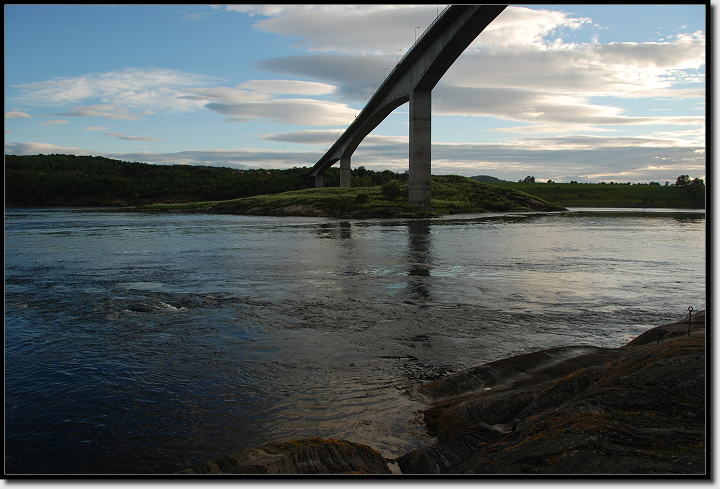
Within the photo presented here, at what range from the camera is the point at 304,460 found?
13.1 feet

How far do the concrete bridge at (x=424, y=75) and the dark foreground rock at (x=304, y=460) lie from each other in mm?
36183

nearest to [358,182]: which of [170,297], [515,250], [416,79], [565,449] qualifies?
[416,79]

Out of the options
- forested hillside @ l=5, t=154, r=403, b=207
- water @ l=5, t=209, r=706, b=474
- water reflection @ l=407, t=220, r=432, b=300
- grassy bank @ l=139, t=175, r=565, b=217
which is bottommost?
water @ l=5, t=209, r=706, b=474

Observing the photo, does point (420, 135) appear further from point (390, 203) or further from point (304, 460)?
point (304, 460)

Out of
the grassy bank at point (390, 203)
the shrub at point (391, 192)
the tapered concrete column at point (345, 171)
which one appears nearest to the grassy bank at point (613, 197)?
the grassy bank at point (390, 203)

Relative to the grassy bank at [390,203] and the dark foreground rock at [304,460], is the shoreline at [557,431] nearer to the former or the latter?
the dark foreground rock at [304,460]

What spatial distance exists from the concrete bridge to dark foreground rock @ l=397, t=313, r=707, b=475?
34.4 m

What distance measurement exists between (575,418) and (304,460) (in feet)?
7.49

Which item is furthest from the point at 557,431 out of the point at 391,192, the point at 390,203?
the point at 391,192

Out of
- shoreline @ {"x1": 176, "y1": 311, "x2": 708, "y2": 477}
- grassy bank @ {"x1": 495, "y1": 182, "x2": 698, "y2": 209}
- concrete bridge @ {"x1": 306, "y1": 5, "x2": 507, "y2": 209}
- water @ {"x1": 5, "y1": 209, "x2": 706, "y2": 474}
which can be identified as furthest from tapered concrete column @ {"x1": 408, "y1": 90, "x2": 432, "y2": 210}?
grassy bank @ {"x1": 495, "y1": 182, "x2": 698, "y2": 209}

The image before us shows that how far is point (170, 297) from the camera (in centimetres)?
1181

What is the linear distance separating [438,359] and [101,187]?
13736 centimetres

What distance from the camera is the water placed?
194 inches

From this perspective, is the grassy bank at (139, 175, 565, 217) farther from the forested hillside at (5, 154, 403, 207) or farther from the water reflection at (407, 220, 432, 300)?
the forested hillside at (5, 154, 403, 207)
